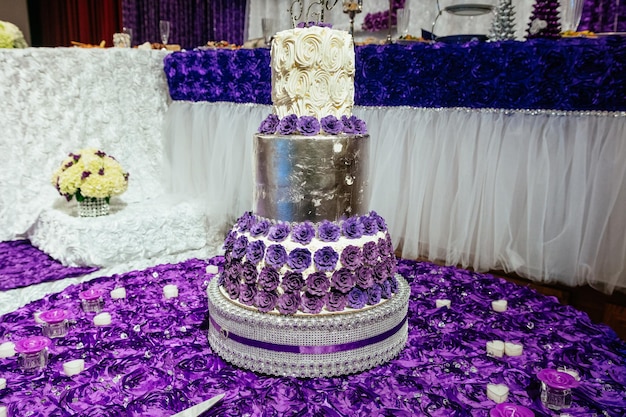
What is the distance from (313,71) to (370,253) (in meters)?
0.63

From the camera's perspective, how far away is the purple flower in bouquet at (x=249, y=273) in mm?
1700

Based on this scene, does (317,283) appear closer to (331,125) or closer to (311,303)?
(311,303)

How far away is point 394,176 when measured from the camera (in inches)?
115

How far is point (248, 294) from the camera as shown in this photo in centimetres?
171

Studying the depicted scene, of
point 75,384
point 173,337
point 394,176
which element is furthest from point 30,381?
point 394,176

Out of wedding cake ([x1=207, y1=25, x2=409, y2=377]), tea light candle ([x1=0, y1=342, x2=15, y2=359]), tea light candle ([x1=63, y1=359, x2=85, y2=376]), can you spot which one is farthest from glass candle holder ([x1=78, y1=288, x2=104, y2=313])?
wedding cake ([x1=207, y1=25, x2=409, y2=377])

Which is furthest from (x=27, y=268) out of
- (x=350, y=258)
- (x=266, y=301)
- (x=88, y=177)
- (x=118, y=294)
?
(x=350, y=258)

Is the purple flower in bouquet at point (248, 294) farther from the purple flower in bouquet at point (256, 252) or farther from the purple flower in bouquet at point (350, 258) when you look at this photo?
the purple flower in bouquet at point (350, 258)

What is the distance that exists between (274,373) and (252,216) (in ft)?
1.75

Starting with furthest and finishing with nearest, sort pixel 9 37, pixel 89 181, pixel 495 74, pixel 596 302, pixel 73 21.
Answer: pixel 73 21 < pixel 9 37 < pixel 89 181 < pixel 596 302 < pixel 495 74

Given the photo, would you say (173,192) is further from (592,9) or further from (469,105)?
(592,9)

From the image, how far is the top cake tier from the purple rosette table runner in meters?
0.97

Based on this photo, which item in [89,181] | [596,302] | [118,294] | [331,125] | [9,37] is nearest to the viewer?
[331,125]

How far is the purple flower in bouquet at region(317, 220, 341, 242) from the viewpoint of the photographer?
1688mm
